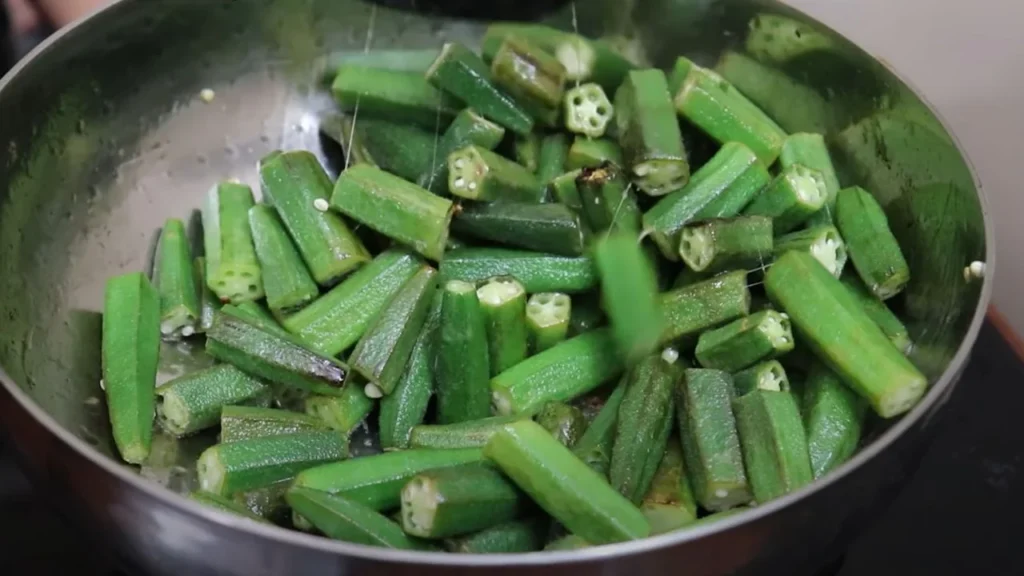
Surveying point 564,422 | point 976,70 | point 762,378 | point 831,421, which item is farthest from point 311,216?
point 976,70

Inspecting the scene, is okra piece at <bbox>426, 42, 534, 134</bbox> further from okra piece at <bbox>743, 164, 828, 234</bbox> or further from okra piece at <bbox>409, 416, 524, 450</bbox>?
okra piece at <bbox>409, 416, 524, 450</bbox>

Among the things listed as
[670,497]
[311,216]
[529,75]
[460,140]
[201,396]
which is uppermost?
[529,75]

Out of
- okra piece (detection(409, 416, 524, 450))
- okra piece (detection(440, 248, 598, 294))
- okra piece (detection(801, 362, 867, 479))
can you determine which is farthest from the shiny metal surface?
okra piece (detection(440, 248, 598, 294))

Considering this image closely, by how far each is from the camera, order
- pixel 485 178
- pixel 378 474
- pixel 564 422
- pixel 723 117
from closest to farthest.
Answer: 1. pixel 378 474
2. pixel 564 422
3. pixel 485 178
4. pixel 723 117

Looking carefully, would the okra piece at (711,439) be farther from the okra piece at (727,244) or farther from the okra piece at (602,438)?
the okra piece at (727,244)

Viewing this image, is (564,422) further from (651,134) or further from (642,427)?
(651,134)

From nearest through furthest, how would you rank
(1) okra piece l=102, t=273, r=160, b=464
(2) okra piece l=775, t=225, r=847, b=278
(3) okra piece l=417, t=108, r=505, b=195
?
(1) okra piece l=102, t=273, r=160, b=464 < (2) okra piece l=775, t=225, r=847, b=278 < (3) okra piece l=417, t=108, r=505, b=195

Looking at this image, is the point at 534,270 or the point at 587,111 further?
the point at 587,111
